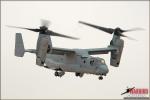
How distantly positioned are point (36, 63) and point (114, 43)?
13.5 metres

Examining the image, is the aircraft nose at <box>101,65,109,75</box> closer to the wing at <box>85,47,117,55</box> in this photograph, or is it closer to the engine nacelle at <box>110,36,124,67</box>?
the engine nacelle at <box>110,36,124,67</box>

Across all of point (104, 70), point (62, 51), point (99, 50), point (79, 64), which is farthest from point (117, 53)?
point (62, 51)

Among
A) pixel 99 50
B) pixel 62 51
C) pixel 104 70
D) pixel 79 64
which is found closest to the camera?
pixel 104 70

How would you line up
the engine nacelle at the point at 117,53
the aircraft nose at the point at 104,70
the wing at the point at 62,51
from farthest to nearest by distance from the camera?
1. the engine nacelle at the point at 117,53
2. the wing at the point at 62,51
3. the aircraft nose at the point at 104,70

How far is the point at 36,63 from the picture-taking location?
57312 mm

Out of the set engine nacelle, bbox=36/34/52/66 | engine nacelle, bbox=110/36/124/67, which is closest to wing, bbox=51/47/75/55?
engine nacelle, bbox=110/36/124/67

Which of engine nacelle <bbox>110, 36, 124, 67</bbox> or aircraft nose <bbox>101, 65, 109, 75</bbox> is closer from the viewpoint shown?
aircraft nose <bbox>101, 65, 109, 75</bbox>

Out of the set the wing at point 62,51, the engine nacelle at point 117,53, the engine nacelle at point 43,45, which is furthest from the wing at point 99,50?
the engine nacelle at point 43,45

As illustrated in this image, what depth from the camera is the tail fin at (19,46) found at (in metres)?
62.3

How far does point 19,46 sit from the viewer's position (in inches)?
2527

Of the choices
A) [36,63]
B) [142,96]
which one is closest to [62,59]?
[36,63]

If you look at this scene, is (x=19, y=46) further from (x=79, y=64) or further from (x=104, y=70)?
(x=104, y=70)

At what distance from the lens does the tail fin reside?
6228 centimetres

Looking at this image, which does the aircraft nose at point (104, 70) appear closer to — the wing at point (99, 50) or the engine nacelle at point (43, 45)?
the wing at point (99, 50)
